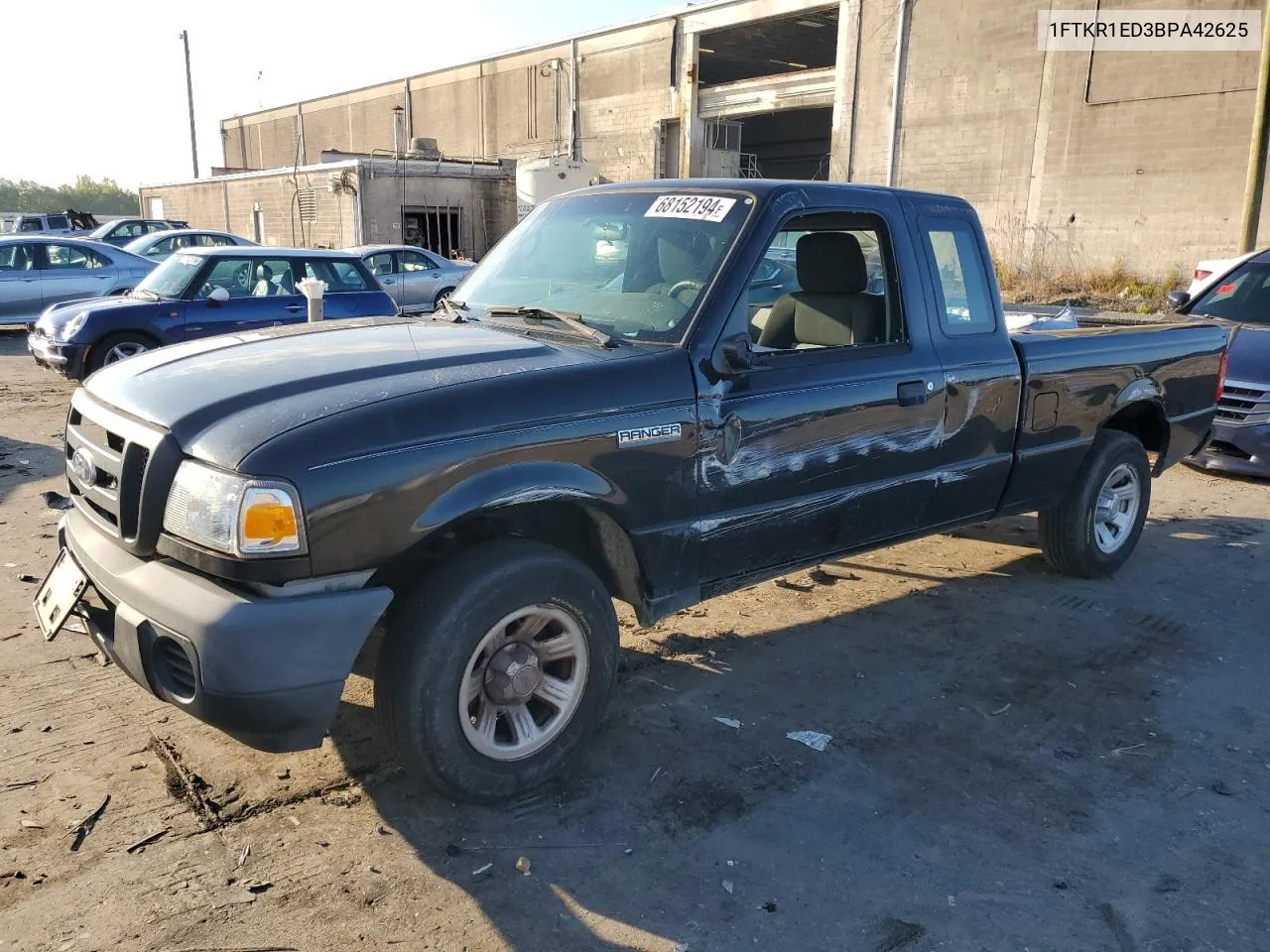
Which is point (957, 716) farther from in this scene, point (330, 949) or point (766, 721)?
point (330, 949)

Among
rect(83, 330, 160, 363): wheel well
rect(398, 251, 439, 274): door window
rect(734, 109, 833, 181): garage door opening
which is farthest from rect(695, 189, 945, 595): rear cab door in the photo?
rect(734, 109, 833, 181): garage door opening

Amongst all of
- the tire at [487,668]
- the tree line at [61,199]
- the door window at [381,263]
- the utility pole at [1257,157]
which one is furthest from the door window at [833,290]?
the tree line at [61,199]

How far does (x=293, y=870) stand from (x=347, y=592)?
86cm

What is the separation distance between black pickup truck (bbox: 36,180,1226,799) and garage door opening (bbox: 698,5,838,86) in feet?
84.3

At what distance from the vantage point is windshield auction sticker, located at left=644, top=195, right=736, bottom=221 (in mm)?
3713

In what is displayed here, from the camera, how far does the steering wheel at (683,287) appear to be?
352 centimetres

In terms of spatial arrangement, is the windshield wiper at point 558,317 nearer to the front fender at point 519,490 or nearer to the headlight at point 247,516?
the front fender at point 519,490

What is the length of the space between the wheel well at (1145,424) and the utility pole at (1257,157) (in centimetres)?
1274

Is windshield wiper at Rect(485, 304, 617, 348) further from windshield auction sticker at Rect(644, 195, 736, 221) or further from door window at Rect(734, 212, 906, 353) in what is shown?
door window at Rect(734, 212, 906, 353)

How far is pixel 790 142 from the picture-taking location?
Result: 38.4 meters

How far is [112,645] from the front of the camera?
9.37ft

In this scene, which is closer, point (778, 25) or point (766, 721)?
point (766, 721)

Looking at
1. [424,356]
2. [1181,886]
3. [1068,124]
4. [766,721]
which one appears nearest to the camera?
[1181,886]

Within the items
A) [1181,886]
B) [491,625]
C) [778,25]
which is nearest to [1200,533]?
[1181,886]
